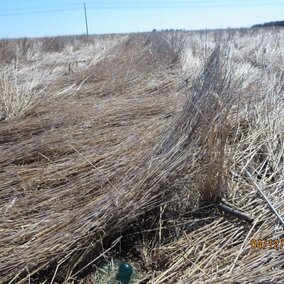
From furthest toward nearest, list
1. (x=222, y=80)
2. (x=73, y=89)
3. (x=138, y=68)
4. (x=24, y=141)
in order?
1. (x=138, y=68)
2. (x=73, y=89)
3. (x=24, y=141)
4. (x=222, y=80)

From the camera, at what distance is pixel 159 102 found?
15.4 feet

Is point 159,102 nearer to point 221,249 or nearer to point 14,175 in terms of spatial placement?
point 14,175

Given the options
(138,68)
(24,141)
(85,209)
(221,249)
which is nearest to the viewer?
(221,249)

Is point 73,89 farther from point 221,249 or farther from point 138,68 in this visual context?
point 221,249

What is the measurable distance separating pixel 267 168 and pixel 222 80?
73 centimetres

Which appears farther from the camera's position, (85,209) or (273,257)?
(85,209)

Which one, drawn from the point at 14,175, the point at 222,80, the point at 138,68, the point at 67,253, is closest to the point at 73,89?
the point at 138,68

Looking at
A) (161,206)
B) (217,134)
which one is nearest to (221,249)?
(161,206)

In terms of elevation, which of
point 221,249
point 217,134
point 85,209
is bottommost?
point 221,249

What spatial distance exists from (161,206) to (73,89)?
3.95m

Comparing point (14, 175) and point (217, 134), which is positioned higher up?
point (217, 134)

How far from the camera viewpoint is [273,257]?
1788 mm
